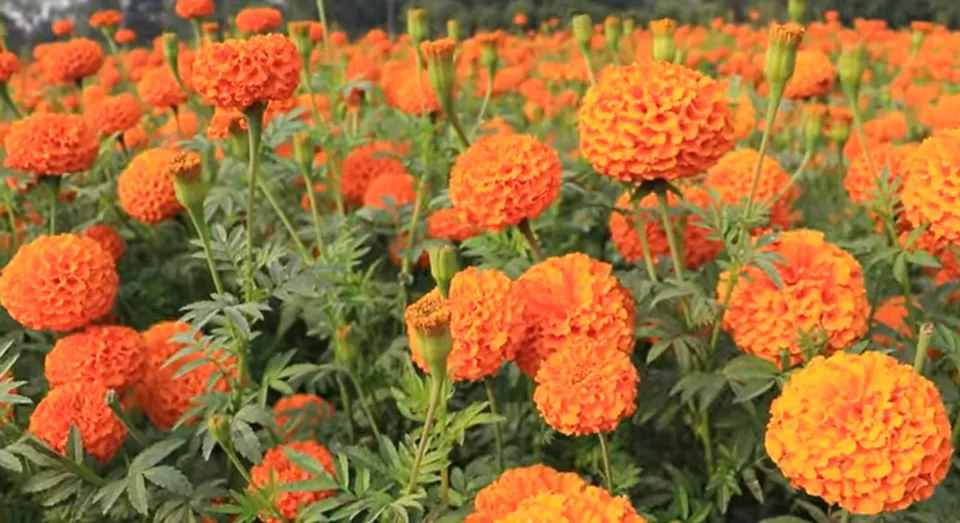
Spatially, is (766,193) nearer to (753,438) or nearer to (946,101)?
(753,438)

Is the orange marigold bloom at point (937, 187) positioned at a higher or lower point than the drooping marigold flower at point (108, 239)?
higher

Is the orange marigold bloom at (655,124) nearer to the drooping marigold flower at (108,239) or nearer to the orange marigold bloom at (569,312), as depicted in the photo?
the orange marigold bloom at (569,312)

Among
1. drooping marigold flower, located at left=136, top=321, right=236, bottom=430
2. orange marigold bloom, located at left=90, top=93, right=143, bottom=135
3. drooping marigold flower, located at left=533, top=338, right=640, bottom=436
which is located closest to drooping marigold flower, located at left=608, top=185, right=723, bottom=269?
drooping marigold flower, located at left=533, top=338, right=640, bottom=436

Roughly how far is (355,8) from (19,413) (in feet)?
21.7

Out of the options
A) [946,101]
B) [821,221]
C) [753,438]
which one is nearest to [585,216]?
[821,221]

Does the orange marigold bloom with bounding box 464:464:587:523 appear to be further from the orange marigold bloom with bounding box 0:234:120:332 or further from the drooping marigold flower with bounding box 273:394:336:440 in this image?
the orange marigold bloom with bounding box 0:234:120:332

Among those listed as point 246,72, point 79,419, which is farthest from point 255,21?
point 79,419

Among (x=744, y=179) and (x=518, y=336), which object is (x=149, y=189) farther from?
(x=744, y=179)

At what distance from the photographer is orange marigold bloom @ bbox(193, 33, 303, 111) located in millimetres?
1361

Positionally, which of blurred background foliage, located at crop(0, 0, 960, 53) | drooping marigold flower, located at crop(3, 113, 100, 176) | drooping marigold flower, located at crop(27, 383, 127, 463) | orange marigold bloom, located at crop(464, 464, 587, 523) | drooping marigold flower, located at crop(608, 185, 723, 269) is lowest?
blurred background foliage, located at crop(0, 0, 960, 53)

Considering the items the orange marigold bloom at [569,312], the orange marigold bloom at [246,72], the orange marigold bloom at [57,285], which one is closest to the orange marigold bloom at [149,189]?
the orange marigold bloom at [57,285]

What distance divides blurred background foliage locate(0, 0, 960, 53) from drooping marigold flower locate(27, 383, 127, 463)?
2.20 metres

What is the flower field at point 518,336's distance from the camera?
1.12 meters

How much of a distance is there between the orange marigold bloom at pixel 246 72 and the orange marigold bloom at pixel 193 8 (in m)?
0.88
